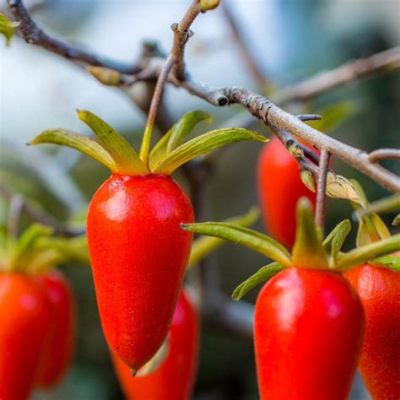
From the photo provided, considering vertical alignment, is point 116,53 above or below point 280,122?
below

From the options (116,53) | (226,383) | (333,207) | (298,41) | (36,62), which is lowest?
(226,383)

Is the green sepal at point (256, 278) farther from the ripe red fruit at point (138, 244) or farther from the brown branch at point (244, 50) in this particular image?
the brown branch at point (244, 50)

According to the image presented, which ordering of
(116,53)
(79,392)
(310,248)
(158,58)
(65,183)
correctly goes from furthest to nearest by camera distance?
(116,53)
(79,392)
(65,183)
(158,58)
(310,248)

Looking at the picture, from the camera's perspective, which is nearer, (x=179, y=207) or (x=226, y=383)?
(x=179, y=207)

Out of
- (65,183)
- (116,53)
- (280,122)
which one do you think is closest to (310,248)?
(280,122)

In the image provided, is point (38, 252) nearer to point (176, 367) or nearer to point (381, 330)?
point (176, 367)

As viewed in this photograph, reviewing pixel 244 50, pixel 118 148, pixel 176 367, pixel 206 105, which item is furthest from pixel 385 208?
pixel 206 105

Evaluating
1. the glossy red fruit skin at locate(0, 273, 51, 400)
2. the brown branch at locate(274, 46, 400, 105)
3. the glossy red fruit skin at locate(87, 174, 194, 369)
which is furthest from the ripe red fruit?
the brown branch at locate(274, 46, 400, 105)

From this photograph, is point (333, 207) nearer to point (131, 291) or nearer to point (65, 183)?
Answer: point (65, 183)

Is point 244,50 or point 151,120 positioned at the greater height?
point 151,120
